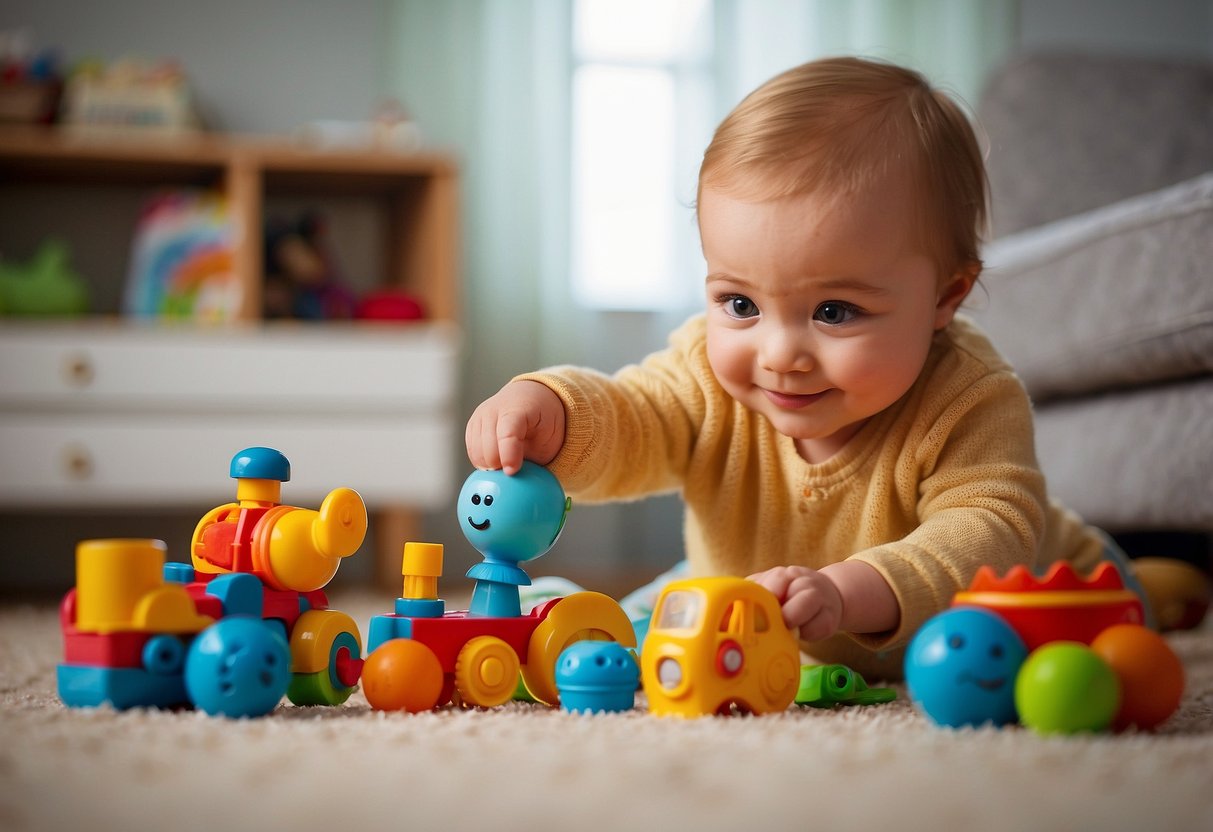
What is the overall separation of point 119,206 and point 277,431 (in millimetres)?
795

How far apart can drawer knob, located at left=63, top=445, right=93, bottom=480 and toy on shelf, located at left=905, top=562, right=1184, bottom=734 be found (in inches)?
65.2

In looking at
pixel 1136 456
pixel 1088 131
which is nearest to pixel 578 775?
pixel 1136 456

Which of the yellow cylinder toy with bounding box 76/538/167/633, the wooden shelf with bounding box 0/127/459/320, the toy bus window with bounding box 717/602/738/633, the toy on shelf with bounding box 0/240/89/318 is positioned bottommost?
the toy bus window with bounding box 717/602/738/633

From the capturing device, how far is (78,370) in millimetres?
1983

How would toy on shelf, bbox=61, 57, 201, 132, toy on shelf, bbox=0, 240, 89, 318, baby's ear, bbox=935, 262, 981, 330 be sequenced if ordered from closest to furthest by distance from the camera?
baby's ear, bbox=935, 262, 981, 330, toy on shelf, bbox=0, 240, 89, 318, toy on shelf, bbox=61, 57, 201, 132

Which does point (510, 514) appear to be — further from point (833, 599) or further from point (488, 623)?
point (833, 599)

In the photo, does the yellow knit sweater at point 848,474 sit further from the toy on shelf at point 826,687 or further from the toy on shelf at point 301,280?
the toy on shelf at point 301,280

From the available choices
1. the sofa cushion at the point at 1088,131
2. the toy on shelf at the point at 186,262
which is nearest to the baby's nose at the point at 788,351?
the sofa cushion at the point at 1088,131

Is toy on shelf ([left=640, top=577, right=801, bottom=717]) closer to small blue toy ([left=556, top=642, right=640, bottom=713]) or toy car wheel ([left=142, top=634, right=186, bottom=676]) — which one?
small blue toy ([left=556, top=642, right=640, bottom=713])

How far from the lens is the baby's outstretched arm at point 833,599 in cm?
74

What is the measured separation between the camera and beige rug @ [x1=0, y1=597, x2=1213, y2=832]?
471 millimetres

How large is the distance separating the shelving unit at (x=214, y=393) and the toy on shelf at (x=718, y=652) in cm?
138

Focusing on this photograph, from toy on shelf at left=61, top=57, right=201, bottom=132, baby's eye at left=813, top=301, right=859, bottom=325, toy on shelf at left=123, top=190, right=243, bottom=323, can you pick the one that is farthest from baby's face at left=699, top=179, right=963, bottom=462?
toy on shelf at left=61, top=57, right=201, bottom=132

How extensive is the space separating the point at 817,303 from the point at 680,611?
266 millimetres
